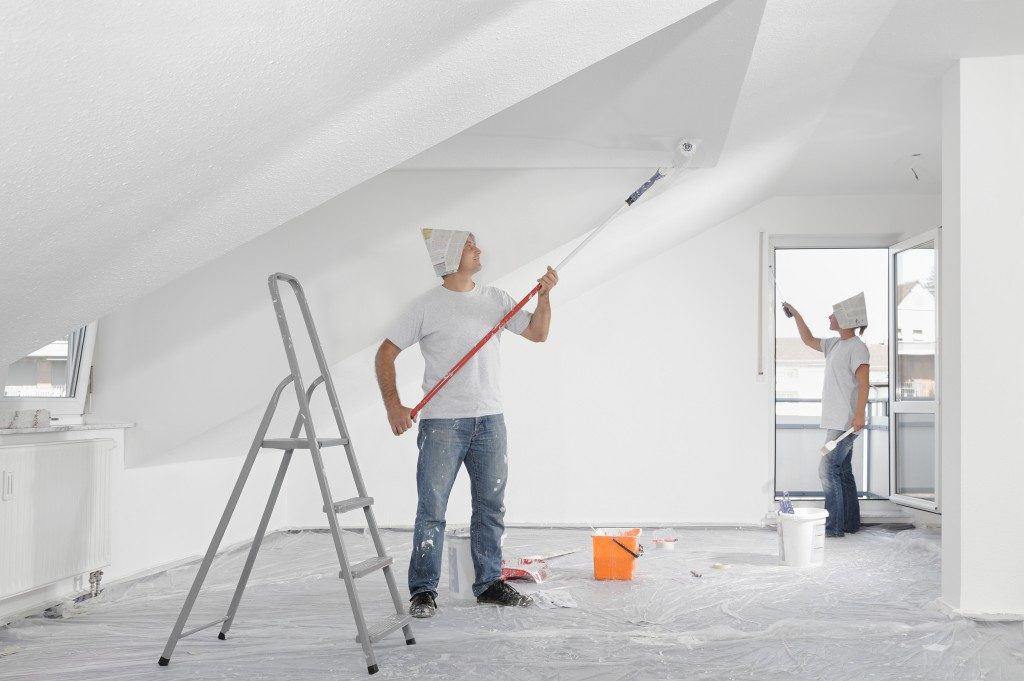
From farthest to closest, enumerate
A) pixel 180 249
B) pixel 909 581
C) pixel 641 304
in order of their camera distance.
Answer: pixel 641 304, pixel 909 581, pixel 180 249

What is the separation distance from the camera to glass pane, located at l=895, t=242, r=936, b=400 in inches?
212

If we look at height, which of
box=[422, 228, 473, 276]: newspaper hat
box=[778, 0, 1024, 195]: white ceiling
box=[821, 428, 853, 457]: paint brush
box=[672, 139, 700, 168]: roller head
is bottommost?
box=[821, 428, 853, 457]: paint brush

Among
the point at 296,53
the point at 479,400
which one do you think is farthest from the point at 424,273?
the point at 296,53

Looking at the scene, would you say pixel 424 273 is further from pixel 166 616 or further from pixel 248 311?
pixel 166 616

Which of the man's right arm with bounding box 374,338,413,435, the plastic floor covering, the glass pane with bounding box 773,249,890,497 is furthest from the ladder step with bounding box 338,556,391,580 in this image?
the glass pane with bounding box 773,249,890,497

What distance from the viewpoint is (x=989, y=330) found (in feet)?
10.6

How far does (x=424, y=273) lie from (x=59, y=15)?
255cm

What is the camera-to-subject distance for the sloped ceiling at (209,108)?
1.38 metres

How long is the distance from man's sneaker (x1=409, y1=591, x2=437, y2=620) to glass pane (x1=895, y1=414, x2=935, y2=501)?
3421 mm

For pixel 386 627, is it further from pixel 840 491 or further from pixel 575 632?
pixel 840 491

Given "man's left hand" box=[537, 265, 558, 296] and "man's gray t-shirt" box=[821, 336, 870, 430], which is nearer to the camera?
"man's left hand" box=[537, 265, 558, 296]

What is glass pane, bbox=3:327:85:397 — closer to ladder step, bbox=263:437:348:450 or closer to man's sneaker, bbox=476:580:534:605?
ladder step, bbox=263:437:348:450

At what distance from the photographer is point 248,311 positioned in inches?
143

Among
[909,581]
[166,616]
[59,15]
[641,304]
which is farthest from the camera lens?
[641,304]
